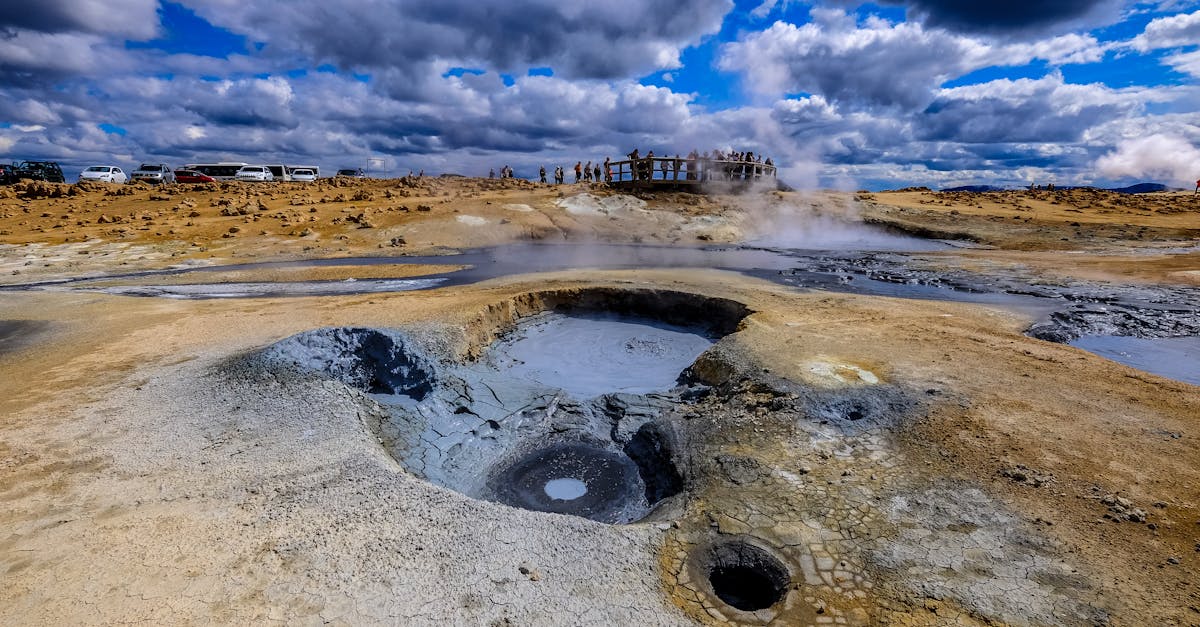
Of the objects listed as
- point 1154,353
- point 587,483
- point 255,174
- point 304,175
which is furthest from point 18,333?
point 304,175

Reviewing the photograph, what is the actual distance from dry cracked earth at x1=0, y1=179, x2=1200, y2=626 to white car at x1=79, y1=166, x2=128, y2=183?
24.2 meters

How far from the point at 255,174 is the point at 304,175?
2806 millimetres

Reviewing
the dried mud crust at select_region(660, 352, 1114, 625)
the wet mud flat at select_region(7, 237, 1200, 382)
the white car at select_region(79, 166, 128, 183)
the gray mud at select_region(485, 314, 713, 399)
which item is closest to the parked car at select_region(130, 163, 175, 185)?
the white car at select_region(79, 166, 128, 183)

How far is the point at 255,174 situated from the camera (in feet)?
110

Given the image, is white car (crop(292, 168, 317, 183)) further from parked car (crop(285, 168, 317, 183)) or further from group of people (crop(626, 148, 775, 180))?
group of people (crop(626, 148, 775, 180))

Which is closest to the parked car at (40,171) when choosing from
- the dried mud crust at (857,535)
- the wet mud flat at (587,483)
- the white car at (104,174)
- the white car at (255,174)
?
the white car at (104,174)

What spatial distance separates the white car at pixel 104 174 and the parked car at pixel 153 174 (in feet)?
1.86

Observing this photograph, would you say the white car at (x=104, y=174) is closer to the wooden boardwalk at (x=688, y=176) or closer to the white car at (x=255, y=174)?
the white car at (x=255, y=174)

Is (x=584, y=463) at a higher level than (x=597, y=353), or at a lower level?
lower

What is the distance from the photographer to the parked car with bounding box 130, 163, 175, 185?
31281 millimetres

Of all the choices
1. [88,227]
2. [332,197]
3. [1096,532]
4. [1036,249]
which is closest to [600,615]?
[1096,532]

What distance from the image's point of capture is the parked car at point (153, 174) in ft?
103

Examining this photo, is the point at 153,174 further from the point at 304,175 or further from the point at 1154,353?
the point at 1154,353

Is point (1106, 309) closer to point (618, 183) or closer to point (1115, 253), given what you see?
point (1115, 253)
